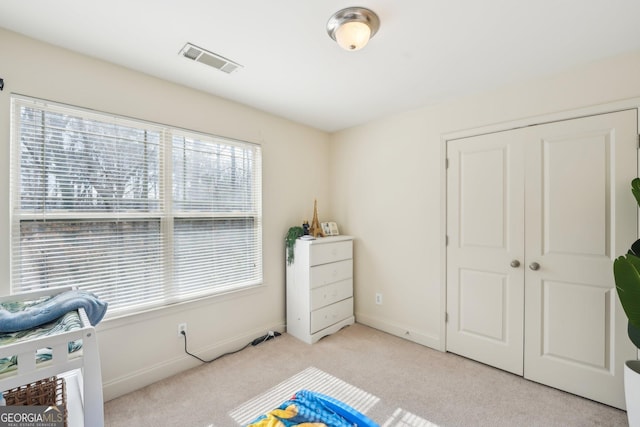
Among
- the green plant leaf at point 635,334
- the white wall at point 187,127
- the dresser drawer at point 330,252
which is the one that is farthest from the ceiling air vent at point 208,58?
the green plant leaf at point 635,334

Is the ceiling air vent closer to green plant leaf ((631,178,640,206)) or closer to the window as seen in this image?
the window

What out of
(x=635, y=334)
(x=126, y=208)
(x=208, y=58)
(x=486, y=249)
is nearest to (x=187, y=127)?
(x=208, y=58)

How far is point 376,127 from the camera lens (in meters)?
3.22

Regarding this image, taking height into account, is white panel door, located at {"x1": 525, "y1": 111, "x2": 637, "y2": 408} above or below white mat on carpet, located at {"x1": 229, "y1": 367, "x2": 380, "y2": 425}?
above

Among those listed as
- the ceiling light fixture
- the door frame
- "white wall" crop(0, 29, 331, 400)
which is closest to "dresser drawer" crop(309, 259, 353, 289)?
"white wall" crop(0, 29, 331, 400)

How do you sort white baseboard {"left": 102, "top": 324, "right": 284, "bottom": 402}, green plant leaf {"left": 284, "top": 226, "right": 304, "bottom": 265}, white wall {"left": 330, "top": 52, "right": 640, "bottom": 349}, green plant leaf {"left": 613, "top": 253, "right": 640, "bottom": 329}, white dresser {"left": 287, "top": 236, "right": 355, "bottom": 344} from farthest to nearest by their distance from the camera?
1. green plant leaf {"left": 284, "top": 226, "right": 304, "bottom": 265}
2. white dresser {"left": 287, "top": 236, "right": 355, "bottom": 344}
3. white wall {"left": 330, "top": 52, "right": 640, "bottom": 349}
4. white baseboard {"left": 102, "top": 324, "right": 284, "bottom": 402}
5. green plant leaf {"left": 613, "top": 253, "right": 640, "bottom": 329}

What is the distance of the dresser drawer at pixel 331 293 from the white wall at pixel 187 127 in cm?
46

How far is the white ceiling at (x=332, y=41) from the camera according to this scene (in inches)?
58.5

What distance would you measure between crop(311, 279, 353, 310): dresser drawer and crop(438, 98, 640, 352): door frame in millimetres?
1054

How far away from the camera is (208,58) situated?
198 centimetres

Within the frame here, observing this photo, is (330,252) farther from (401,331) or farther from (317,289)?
(401,331)

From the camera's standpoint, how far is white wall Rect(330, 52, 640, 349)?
222 centimetres

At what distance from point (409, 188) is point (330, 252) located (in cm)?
109

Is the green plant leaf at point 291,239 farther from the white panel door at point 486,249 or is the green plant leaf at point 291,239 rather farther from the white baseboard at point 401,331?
the white panel door at point 486,249
